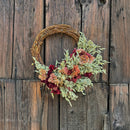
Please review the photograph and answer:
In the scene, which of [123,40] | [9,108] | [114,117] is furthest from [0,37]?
[114,117]

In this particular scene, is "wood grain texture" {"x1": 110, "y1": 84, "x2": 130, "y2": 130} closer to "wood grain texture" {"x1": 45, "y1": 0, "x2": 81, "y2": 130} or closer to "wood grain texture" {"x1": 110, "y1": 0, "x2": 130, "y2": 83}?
"wood grain texture" {"x1": 110, "y1": 0, "x2": 130, "y2": 83}

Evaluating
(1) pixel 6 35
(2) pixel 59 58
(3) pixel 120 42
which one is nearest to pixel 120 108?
(3) pixel 120 42

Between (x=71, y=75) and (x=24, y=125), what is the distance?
0.59m

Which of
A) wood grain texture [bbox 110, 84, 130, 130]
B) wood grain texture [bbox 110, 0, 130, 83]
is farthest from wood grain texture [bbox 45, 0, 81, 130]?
wood grain texture [bbox 110, 84, 130, 130]

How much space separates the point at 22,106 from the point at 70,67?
0.53m

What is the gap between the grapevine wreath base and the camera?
3.93 feet

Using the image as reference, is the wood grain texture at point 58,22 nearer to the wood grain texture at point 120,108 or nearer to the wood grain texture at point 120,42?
the wood grain texture at point 120,42

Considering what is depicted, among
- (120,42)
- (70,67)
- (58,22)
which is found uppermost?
(58,22)

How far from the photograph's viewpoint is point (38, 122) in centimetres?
140

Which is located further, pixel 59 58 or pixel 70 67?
pixel 59 58

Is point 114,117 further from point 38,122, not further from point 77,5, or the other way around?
point 77,5

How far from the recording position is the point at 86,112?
1.39 metres

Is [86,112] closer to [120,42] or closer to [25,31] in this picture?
[120,42]

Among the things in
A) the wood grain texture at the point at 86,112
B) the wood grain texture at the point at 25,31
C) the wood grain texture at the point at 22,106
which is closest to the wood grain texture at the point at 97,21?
the wood grain texture at the point at 86,112
